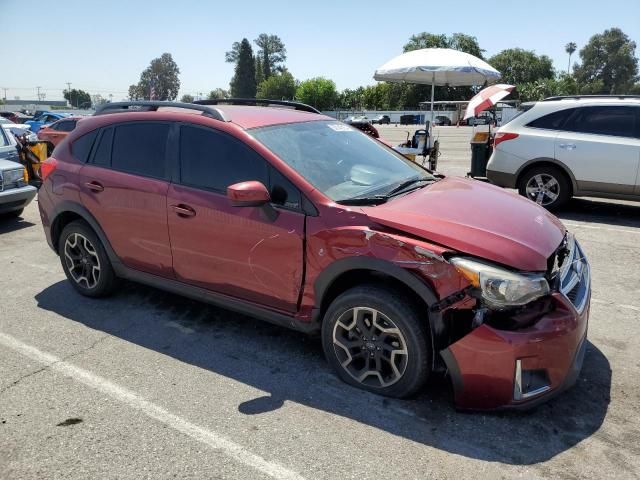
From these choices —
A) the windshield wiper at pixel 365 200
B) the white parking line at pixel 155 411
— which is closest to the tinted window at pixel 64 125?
the white parking line at pixel 155 411

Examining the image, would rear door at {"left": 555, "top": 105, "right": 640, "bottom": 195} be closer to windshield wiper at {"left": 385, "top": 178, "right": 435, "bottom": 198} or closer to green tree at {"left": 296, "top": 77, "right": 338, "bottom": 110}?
windshield wiper at {"left": 385, "top": 178, "right": 435, "bottom": 198}

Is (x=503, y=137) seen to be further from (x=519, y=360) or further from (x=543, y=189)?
(x=519, y=360)

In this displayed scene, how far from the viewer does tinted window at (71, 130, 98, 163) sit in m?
4.49

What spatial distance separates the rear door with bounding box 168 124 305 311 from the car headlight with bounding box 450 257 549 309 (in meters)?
1.04

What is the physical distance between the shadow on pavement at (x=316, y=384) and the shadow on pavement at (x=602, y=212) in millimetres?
4567

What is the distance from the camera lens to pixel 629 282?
16.4 ft

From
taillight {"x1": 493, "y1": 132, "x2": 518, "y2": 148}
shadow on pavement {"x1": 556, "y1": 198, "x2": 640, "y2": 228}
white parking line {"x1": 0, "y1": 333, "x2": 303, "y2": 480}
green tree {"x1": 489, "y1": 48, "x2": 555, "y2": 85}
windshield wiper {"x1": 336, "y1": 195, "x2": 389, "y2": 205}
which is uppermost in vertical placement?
green tree {"x1": 489, "y1": 48, "x2": 555, "y2": 85}

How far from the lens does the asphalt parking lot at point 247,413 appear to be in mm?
2520

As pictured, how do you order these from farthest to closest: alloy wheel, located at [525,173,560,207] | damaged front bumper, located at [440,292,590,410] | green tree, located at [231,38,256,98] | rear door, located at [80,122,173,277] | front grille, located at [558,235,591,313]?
green tree, located at [231,38,256,98] → alloy wheel, located at [525,173,560,207] → rear door, located at [80,122,173,277] → front grille, located at [558,235,591,313] → damaged front bumper, located at [440,292,590,410]

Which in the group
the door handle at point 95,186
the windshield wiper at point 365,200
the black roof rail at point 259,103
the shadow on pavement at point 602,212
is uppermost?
the black roof rail at point 259,103

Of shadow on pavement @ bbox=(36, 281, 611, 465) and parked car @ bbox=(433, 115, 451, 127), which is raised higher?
parked car @ bbox=(433, 115, 451, 127)

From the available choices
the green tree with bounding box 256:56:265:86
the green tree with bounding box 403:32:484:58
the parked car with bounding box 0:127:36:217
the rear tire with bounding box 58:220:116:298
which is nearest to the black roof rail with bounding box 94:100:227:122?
the rear tire with bounding box 58:220:116:298

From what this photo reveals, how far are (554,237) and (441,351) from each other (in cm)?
105

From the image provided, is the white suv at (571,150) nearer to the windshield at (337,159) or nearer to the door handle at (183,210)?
the windshield at (337,159)
